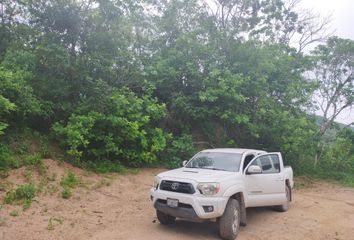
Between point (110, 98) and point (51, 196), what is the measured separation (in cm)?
420

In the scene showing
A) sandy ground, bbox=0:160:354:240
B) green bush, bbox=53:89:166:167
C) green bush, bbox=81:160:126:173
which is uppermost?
green bush, bbox=53:89:166:167

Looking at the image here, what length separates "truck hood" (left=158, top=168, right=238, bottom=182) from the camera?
714 centimetres

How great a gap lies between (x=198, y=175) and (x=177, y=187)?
522mm

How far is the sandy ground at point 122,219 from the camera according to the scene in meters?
7.24

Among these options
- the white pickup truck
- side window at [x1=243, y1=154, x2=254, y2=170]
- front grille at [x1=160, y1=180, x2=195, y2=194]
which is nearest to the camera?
the white pickup truck

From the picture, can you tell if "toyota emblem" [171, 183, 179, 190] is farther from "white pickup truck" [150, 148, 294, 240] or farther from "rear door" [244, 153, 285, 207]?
"rear door" [244, 153, 285, 207]

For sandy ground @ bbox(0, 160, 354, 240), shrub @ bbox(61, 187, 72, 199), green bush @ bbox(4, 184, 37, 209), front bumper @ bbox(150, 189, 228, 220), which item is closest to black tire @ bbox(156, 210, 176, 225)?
sandy ground @ bbox(0, 160, 354, 240)

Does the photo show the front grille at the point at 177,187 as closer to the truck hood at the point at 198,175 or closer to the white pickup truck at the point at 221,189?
the white pickup truck at the point at 221,189

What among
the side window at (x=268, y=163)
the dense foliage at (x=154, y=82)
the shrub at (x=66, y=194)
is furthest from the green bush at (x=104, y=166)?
the side window at (x=268, y=163)

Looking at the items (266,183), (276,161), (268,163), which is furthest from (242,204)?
(276,161)

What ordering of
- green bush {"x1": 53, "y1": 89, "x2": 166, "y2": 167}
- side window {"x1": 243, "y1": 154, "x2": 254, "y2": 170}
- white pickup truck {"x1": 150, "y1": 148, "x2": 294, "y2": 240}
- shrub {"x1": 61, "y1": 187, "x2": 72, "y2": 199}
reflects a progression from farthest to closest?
green bush {"x1": 53, "y1": 89, "x2": 166, "y2": 167} → shrub {"x1": 61, "y1": 187, "x2": 72, "y2": 199} → side window {"x1": 243, "y1": 154, "x2": 254, "y2": 170} → white pickup truck {"x1": 150, "y1": 148, "x2": 294, "y2": 240}

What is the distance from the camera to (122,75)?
13.7 m

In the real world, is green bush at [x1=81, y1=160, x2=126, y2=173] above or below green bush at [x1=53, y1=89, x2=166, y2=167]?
below

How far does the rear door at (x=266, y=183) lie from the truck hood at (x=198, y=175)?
32.2 inches
